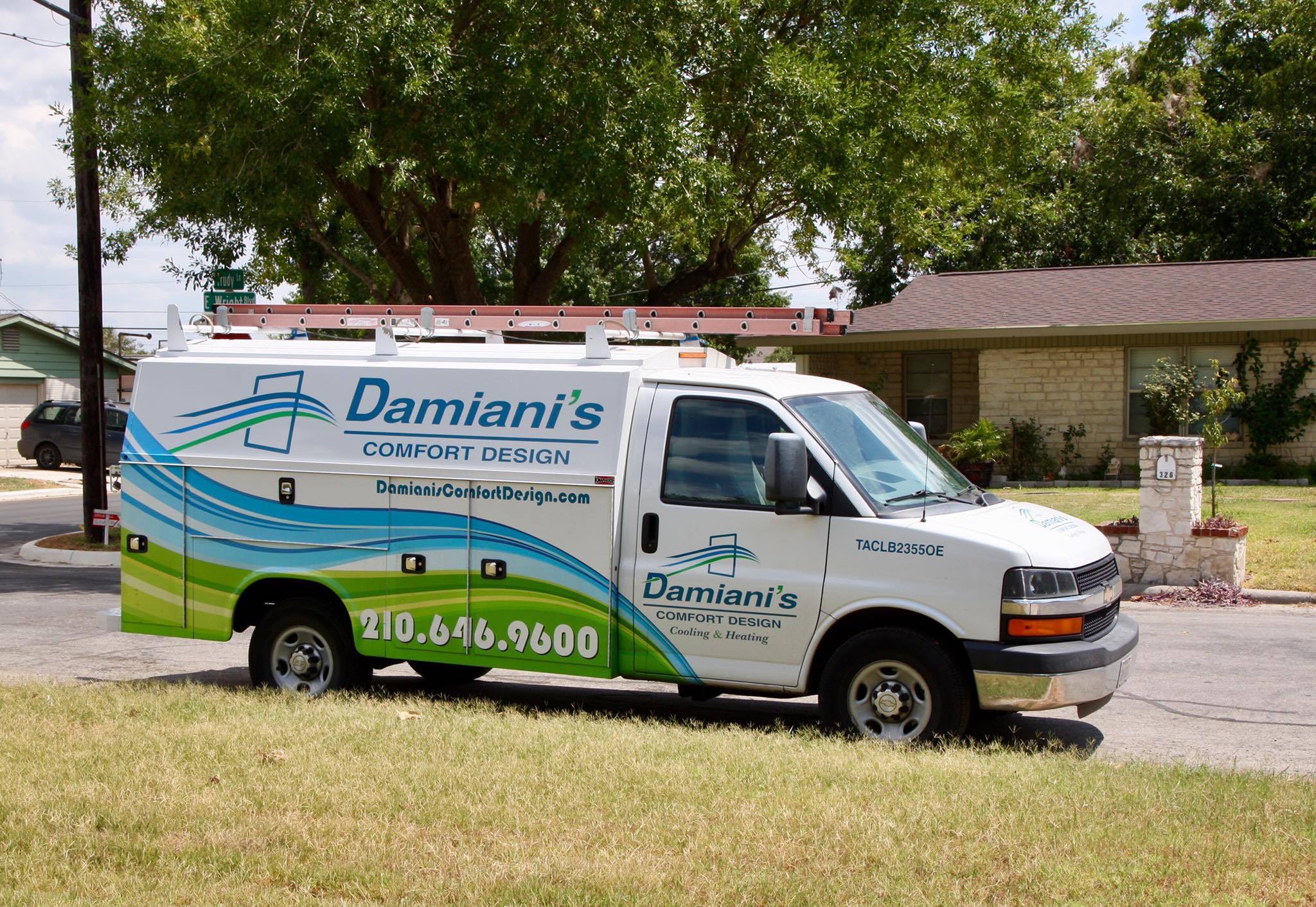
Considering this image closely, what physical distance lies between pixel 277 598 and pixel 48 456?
2991 cm

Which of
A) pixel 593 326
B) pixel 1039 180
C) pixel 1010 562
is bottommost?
pixel 1010 562

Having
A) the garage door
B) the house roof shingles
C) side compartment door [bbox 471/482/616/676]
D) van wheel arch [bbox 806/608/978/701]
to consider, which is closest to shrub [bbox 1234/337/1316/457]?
the house roof shingles

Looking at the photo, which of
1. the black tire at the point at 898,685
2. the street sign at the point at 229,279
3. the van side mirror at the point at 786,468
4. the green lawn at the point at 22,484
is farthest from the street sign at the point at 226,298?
the green lawn at the point at 22,484

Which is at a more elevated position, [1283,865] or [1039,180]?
[1039,180]

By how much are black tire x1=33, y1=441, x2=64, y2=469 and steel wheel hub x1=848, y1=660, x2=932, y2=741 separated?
107 ft

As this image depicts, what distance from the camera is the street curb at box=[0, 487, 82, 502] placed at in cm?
2772

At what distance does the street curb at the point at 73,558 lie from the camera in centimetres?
1695

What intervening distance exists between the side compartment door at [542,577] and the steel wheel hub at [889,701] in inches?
55.0

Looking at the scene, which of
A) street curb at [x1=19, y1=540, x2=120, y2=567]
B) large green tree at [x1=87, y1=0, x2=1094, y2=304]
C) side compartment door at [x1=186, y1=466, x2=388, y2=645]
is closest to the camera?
side compartment door at [x1=186, y1=466, x2=388, y2=645]

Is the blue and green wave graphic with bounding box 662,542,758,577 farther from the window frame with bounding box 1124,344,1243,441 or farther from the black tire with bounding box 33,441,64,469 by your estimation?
the black tire with bounding box 33,441,64,469

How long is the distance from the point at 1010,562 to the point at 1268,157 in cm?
3169

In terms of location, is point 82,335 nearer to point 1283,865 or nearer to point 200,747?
point 200,747

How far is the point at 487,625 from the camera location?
763 centimetres

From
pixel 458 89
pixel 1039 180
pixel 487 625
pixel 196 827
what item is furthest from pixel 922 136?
pixel 1039 180
